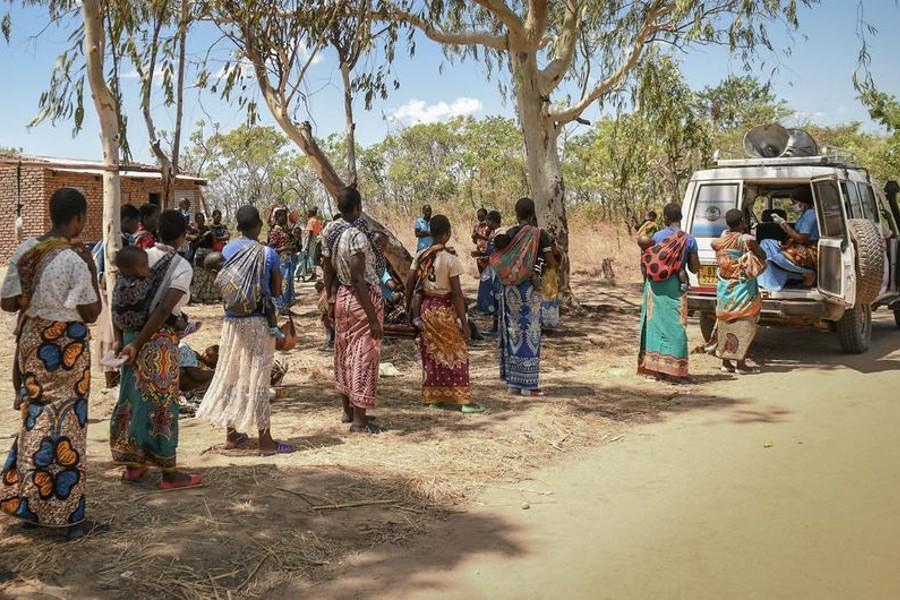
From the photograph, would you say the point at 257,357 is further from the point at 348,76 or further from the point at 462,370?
the point at 348,76

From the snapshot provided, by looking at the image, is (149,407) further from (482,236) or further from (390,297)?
(482,236)

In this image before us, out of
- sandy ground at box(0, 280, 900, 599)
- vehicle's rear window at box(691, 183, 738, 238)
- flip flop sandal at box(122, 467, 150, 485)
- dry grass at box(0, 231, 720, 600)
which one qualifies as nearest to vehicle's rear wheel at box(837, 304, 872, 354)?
vehicle's rear window at box(691, 183, 738, 238)

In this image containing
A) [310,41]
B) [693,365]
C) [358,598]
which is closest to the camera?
[358,598]

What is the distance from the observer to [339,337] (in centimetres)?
558

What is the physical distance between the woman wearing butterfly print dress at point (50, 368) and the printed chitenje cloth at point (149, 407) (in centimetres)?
58

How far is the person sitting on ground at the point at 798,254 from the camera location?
28.2ft

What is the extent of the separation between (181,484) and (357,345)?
1.59 m

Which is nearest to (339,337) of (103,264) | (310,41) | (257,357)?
(257,357)

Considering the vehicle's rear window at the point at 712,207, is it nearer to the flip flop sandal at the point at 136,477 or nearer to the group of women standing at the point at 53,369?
the flip flop sandal at the point at 136,477

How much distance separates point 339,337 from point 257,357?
811 millimetres

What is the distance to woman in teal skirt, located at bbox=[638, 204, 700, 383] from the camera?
7.16 m

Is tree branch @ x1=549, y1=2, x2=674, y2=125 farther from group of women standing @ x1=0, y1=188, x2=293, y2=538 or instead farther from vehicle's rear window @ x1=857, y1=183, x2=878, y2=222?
group of women standing @ x1=0, y1=188, x2=293, y2=538

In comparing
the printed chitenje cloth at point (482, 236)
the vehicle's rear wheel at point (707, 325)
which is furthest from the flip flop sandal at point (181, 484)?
the printed chitenje cloth at point (482, 236)

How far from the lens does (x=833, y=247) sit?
8117 mm
